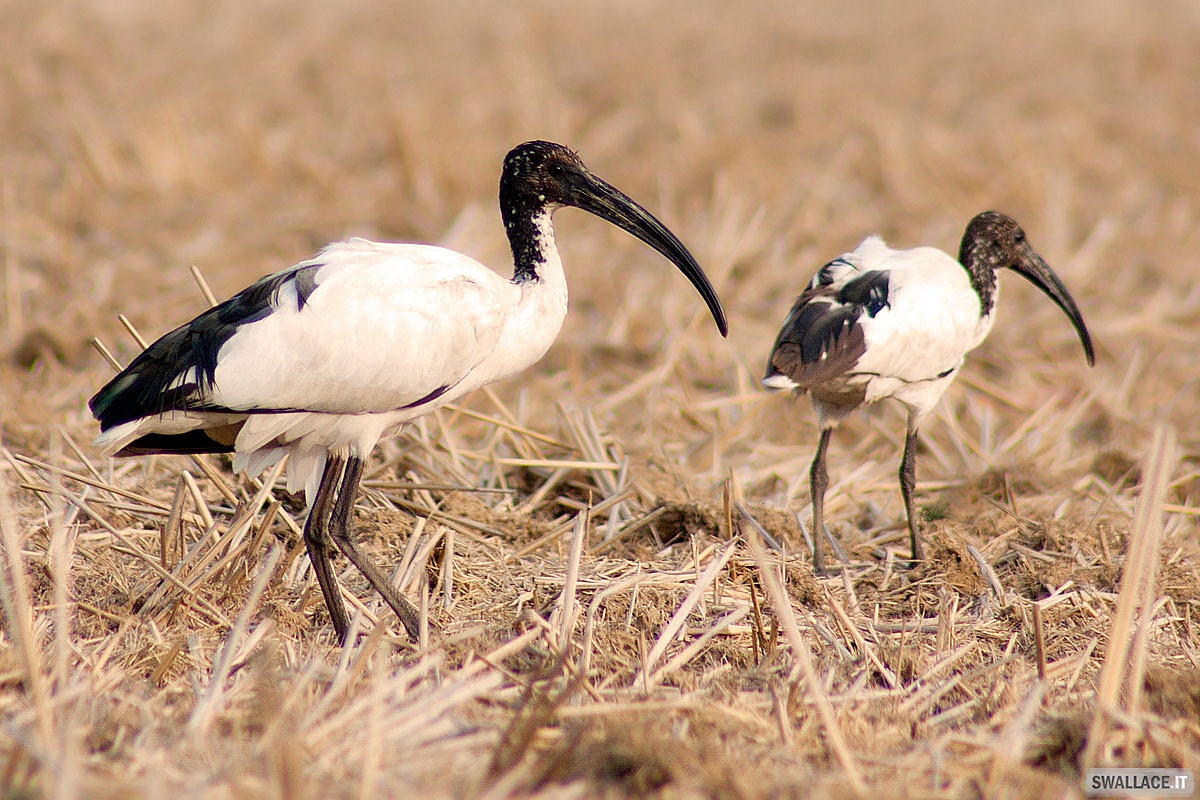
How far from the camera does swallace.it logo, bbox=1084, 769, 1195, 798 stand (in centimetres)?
312

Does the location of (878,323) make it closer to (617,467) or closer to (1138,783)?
(617,467)

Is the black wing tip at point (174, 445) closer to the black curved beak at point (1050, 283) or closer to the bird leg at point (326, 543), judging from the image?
the bird leg at point (326, 543)

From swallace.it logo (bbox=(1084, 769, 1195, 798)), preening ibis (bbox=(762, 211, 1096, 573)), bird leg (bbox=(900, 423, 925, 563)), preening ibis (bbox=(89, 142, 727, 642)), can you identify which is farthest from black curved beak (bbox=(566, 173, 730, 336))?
swallace.it logo (bbox=(1084, 769, 1195, 798))

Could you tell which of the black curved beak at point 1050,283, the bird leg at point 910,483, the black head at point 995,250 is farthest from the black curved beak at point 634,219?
the black curved beak at point 1050,283

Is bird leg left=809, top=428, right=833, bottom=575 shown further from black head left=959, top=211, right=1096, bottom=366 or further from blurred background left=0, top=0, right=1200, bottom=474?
blurred background left=0, top=0, right=1200, bottom=474

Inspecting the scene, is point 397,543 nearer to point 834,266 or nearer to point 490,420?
point 490,420

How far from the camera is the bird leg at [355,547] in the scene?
4.39 m

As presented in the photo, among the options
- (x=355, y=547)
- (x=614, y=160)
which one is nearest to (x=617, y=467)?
(x=355, y=547)

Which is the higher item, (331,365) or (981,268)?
(331,365)

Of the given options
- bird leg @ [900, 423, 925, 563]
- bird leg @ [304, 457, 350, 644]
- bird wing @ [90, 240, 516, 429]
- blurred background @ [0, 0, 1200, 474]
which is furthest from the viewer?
blurred background @ [0, 0, 1200, 474]

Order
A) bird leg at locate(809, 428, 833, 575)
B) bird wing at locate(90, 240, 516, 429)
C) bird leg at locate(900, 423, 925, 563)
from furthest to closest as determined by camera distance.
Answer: bird leg at locate(900, 423, 925, 563) → bird leg at locate(809, 428, 833, 575) → bird wing at locate(90, 240, 516, 429)

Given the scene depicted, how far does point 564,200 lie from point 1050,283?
102 inches

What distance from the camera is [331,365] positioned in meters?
4.26

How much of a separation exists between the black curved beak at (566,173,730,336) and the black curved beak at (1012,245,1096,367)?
1968mm
